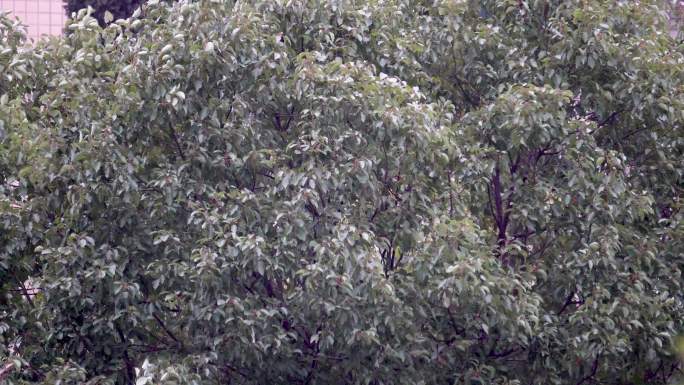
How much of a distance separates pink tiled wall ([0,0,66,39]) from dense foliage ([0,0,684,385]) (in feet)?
45.9

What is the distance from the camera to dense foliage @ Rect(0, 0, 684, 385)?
5.91 metres

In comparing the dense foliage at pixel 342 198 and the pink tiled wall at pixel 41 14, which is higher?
the dense foliage at pixel 342 198

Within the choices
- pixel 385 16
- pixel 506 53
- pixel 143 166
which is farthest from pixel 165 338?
pixel 506 53

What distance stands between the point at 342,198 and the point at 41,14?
16.2 metres

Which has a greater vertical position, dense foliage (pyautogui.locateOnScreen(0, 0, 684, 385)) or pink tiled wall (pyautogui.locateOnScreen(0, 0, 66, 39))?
dense foliage (pyautogui.locateOnScreen(0, 0, 684, 385))

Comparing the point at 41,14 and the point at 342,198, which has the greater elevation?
the point at 342,198

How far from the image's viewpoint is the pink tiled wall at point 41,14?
20625 millimetres

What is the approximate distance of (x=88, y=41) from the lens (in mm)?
6715

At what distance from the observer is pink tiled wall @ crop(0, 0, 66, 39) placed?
812 inches

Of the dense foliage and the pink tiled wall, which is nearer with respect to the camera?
the dense foliage

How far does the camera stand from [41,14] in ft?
67.6

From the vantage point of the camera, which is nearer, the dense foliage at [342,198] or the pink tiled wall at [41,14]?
the dense foliage at [342,198]

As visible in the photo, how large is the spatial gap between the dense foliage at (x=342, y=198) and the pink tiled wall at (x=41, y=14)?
45.9 feet

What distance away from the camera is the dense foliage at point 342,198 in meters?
5.91
